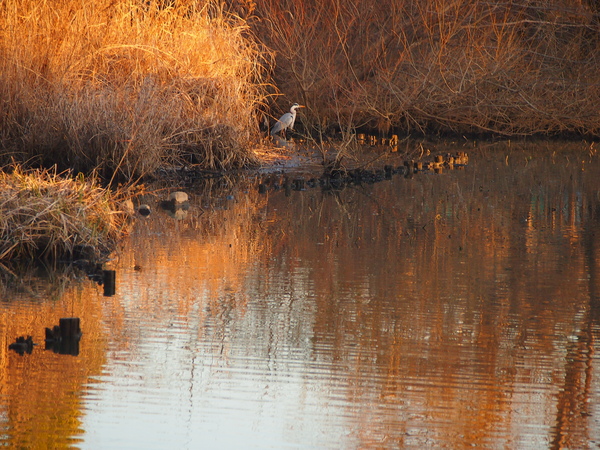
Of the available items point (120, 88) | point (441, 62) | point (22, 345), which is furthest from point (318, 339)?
point (441, 62)

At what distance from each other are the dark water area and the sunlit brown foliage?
10253mm

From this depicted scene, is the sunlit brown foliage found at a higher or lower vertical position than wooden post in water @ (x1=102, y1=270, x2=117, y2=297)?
higher

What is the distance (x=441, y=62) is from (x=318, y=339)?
50.2 ft

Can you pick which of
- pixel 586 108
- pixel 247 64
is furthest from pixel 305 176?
pixel 586 108

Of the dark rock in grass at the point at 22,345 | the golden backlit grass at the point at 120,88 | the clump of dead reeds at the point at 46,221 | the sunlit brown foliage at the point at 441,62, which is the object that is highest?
the sunlit brown foliage at the point at 441,62

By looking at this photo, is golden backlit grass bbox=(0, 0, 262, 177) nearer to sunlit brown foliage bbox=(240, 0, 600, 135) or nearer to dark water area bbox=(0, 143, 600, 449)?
dark water area bbox=(0, 143, 600, 449)

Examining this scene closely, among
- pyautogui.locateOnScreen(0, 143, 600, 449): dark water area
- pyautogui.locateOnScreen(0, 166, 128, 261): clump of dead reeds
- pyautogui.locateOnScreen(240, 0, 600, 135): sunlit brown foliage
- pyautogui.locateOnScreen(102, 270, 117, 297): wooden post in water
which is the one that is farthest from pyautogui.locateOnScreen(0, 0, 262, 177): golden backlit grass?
pyautogui.locateOnScreen(240, 0, 600, 135): sunlit brown foliage

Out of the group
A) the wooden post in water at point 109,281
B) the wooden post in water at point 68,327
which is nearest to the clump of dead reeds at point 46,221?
the wooden post in water at point 109,281

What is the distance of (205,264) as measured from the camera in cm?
832

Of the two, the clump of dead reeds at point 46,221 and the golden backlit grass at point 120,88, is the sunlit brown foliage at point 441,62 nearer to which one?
the golden backlit grass at point 120,88

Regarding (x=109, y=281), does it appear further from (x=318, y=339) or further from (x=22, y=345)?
(x=318, y=339)

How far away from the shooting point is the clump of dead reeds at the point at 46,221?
8000 millimetres

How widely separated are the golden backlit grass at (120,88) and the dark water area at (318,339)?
8.45 ft

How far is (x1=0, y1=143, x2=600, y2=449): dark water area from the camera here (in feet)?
14.9
